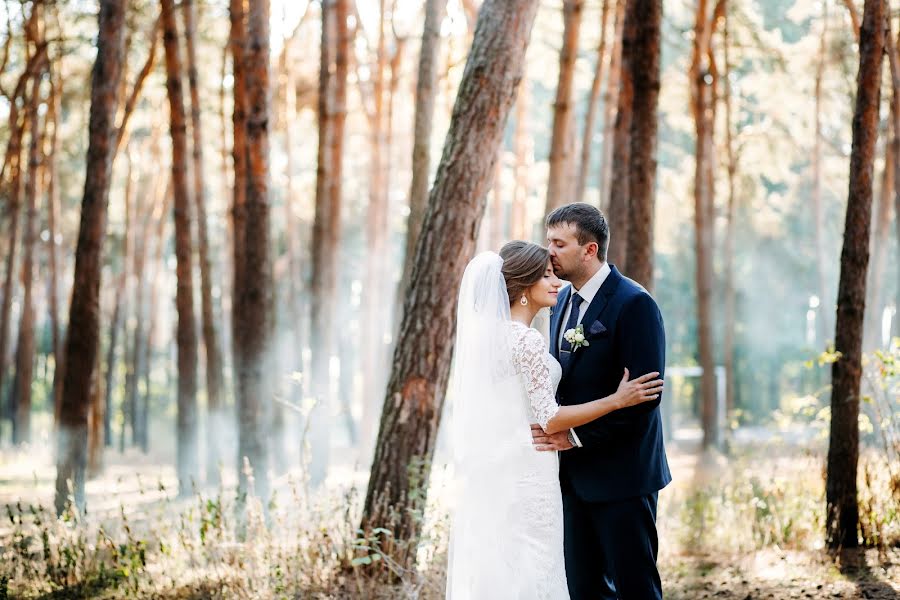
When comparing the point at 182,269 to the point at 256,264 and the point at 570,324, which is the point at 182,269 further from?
the point at 570,324

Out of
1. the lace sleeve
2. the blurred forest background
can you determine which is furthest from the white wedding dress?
the blurred forest background

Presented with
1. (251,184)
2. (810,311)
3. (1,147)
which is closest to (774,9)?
(810,311)

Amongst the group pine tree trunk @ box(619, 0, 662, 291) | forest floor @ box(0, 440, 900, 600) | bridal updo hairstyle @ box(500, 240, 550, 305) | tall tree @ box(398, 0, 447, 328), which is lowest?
forest floor @ box(0, 440, 900, 600)

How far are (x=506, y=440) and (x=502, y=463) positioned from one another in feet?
0.38

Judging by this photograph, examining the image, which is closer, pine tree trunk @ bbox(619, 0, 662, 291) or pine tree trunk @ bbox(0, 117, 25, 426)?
pine tree trunk @ bbox(619, 0, 662, 291)

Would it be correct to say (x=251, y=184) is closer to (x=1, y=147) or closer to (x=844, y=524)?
(x=844, y=524)

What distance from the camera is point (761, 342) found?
36.1 m

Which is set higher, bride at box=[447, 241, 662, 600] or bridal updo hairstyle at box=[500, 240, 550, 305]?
bridal updo hairstyle at box=[500, 240, 550, 305]

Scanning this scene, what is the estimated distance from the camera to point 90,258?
9141 millimetres

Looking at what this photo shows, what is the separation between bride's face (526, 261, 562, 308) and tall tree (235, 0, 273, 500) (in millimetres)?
4993

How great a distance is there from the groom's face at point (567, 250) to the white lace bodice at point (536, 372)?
0.35m

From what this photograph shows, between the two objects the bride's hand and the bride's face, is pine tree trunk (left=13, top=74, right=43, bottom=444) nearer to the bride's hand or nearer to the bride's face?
the bride's face

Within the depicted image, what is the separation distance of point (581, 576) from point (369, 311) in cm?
1244

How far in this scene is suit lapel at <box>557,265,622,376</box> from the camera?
15.1ft
